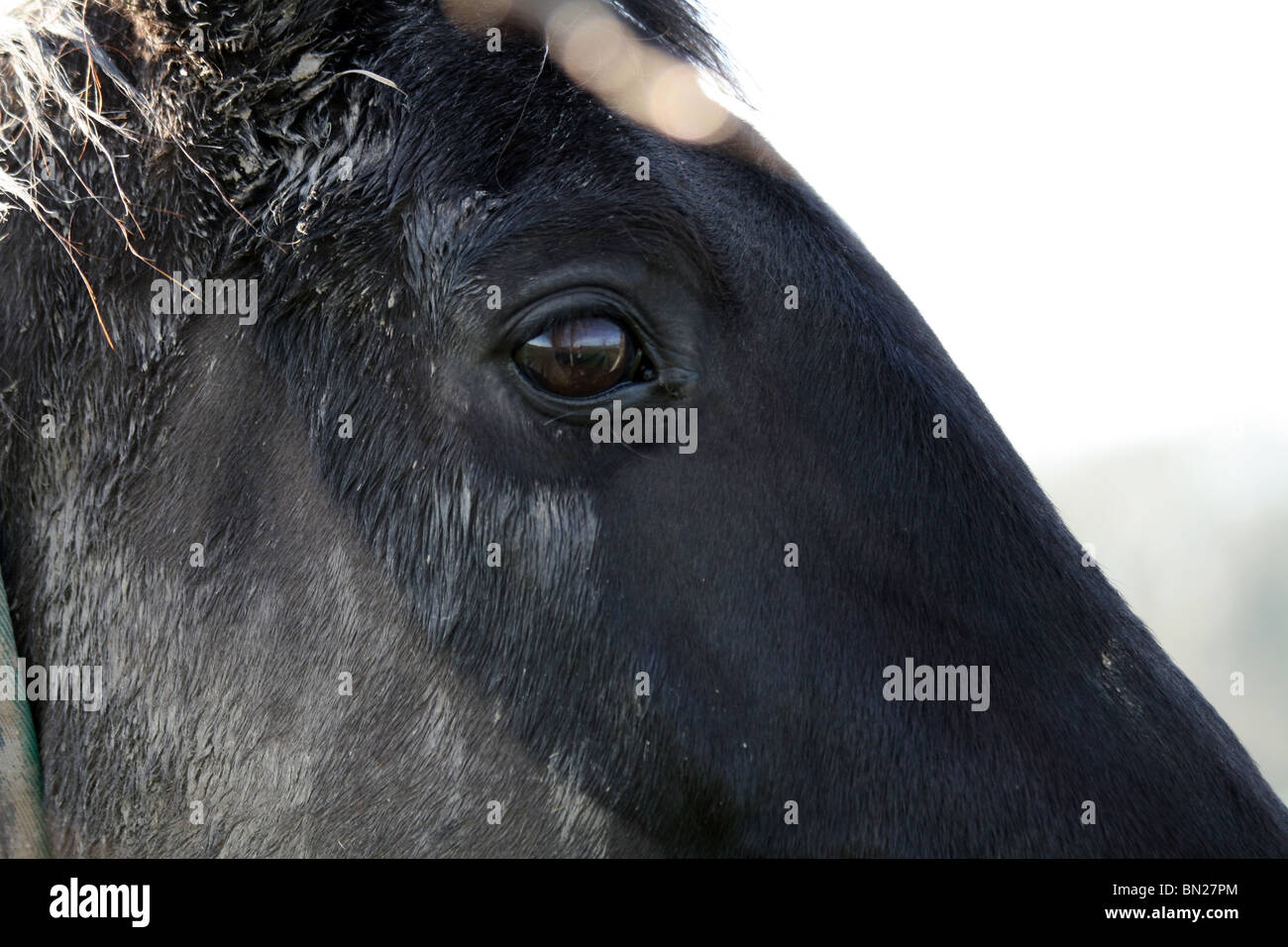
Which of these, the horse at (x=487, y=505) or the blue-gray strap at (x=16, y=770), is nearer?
the horse at (x=487, y=505)

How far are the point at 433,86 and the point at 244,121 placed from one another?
408mm

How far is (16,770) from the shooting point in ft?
7.74

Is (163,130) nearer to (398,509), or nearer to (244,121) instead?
(244,121)

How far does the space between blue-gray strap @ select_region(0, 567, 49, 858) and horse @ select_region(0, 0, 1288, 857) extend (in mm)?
21

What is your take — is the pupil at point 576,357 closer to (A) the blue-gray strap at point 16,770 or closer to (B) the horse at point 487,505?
(B) the horse at point 487,505

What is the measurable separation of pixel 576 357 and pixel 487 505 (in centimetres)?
36

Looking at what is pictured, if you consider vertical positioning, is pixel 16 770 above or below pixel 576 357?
below

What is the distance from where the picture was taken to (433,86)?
2.40 metres

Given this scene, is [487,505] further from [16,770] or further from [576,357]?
[16,770]

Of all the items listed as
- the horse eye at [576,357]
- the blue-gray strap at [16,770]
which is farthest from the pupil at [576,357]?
the blue-gray strap at [16,770]

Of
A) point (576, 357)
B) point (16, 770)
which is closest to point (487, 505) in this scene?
point (576, 357)

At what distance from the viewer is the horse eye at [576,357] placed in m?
2.30

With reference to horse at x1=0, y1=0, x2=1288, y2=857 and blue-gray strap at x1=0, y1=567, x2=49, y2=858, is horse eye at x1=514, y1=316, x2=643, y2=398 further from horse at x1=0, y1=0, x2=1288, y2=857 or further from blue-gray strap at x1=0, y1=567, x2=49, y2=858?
blue-gray strap at x1=0, y1=567, x2=49, y2=858
